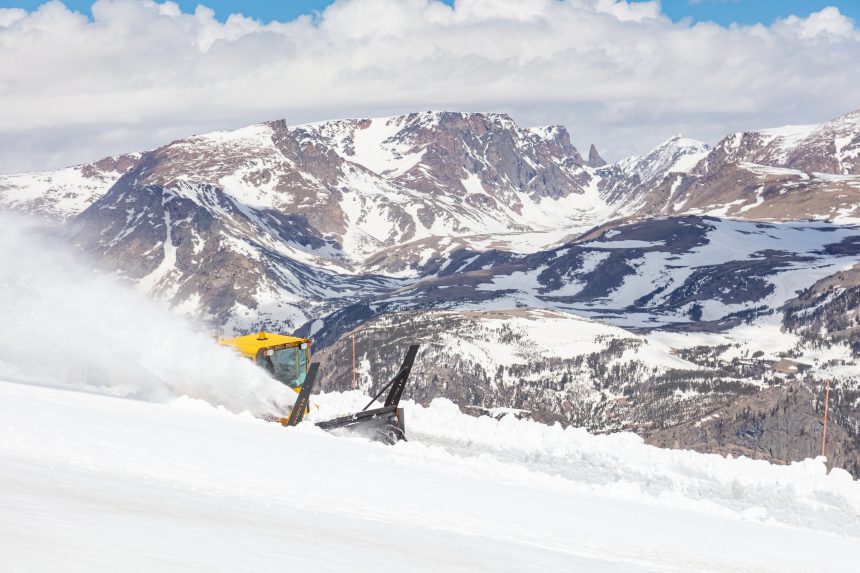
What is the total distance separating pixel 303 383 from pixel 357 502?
17.7 meters

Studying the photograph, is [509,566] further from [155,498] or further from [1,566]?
[1,566]

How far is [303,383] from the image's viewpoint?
122 ft

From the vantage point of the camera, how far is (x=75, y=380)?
34.0m

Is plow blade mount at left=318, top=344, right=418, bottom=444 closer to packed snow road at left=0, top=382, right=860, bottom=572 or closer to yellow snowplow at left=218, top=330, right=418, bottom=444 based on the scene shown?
yellow snowplow at left=218, top=330, right=418, bottom=444

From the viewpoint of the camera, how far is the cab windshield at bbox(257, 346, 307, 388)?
128 feet

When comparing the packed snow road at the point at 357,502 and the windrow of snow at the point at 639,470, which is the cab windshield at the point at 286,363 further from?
the packed snow road at the point at 357,502

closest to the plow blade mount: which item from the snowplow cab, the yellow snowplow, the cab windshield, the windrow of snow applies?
the yellow snowplow

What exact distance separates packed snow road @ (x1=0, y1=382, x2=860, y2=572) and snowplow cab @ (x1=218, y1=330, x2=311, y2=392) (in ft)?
20.0

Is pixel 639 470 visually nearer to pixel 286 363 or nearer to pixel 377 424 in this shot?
pixel 377 424

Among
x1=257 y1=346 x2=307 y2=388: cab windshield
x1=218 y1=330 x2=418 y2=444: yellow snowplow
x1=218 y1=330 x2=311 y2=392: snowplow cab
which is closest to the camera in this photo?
x1=218 y1=330 x2=418 y2=444: yellow snowplow

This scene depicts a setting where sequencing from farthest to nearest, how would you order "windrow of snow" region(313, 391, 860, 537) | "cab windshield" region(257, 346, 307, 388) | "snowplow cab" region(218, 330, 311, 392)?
1. "cab windshield" region(257, 346, 307, 388)
2. "snowplow cab" region(218, 330, 311, 392)
3. "windrow of snow" region(313, 391, 860, 537)

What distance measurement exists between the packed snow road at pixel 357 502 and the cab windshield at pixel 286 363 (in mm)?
6087

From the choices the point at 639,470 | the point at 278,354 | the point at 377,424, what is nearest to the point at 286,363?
the point at 278,354

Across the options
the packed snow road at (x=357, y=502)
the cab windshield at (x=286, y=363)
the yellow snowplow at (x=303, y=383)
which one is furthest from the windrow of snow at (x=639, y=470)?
the cab windshield at (x=286, y=363)
